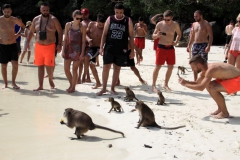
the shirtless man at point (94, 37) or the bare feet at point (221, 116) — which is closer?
the bare feet at point (221, 116)

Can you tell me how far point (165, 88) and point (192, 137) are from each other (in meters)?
3.45

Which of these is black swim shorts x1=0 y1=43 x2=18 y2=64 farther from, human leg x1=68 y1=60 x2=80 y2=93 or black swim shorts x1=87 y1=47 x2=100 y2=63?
black swim shorts x1=87 y1=47 x2=100 y2=63

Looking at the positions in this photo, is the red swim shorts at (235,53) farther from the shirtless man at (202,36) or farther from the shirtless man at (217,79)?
the shirtless man at (217,79)

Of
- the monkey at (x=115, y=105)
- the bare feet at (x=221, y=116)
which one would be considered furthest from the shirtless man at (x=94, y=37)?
the bare feet at (x=221, y=116)

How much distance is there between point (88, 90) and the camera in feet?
28.3

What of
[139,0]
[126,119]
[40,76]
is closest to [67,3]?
[139,0]

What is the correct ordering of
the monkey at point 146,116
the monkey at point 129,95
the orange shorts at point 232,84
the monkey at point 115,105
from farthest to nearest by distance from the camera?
the monkey at point 129,95, the monkey at point 115,105, the orange shorts at point 232,84, the monkey at point 146,116

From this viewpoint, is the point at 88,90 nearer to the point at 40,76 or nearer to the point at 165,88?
the point at 40,76

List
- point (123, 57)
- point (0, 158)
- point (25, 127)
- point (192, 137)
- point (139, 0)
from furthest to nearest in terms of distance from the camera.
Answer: point (139, 0) < point (123, 57) < point (25, 127) < point (192, 137) < point (0, 158)

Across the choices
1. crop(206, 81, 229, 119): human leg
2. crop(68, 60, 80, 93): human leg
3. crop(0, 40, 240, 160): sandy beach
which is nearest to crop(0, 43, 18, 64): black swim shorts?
crop(0, 40, 240, 160): sandy beach

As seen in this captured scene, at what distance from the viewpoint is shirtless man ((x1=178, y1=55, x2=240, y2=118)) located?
5.95 metres

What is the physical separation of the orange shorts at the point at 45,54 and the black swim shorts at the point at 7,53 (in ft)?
2.07

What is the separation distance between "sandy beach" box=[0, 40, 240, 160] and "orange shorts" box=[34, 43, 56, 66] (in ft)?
2.45

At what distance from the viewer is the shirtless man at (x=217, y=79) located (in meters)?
5.95
